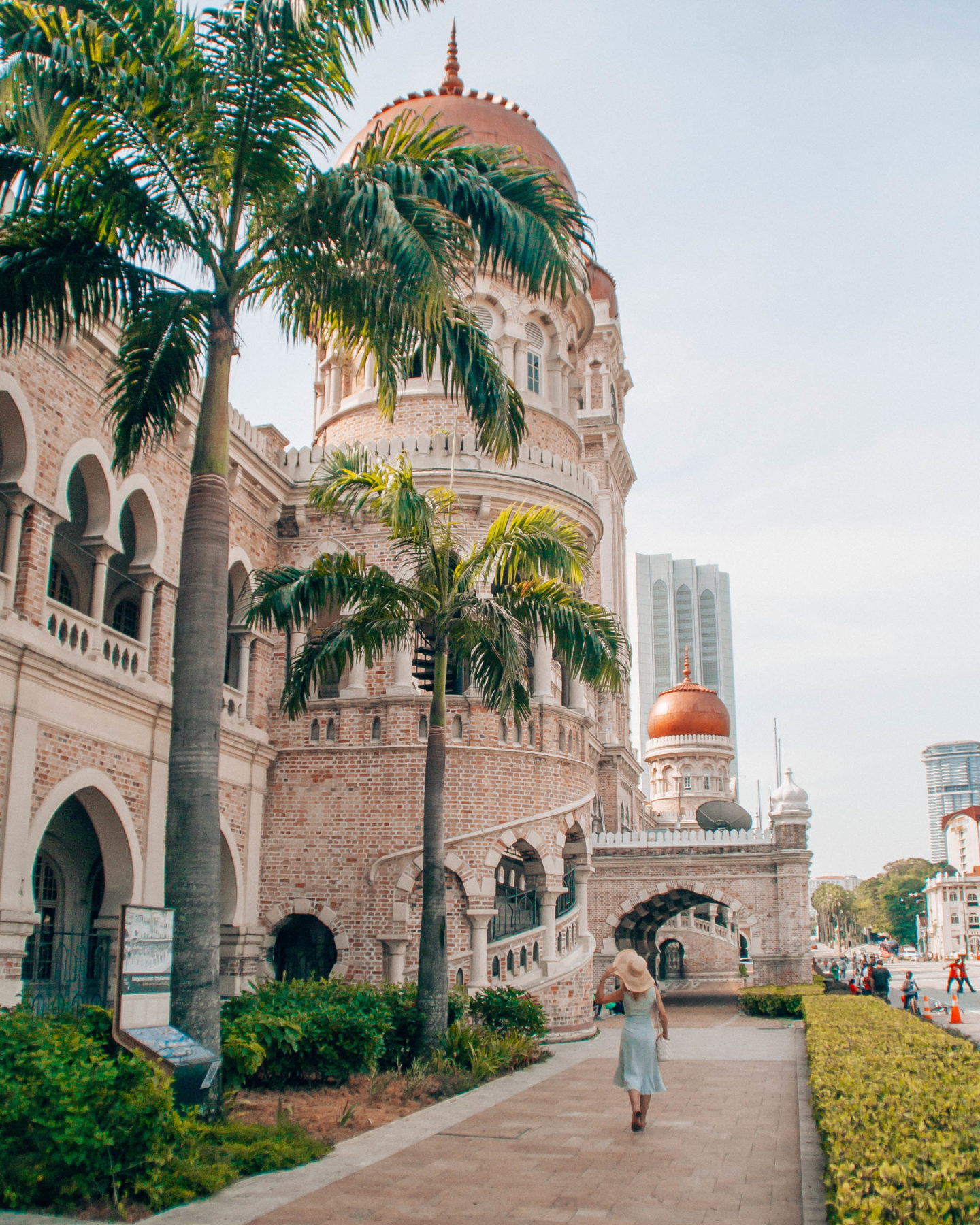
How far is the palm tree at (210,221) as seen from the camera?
370 inches

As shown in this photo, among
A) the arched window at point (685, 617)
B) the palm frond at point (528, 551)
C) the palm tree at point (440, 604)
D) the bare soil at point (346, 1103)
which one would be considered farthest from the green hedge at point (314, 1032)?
the arched window at point (685, 617)

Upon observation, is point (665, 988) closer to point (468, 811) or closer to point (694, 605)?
point (468, 811)

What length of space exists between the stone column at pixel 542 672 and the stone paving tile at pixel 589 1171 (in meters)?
8.72

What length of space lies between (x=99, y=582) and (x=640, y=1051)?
9232mm

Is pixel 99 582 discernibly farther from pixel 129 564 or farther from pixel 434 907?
pixel 434 907

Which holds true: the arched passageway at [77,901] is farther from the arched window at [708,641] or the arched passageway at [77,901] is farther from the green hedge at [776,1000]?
the arched window at [708,641]

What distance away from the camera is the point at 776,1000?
24.7 m

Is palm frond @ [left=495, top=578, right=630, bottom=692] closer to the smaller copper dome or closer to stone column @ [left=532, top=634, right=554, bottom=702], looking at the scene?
stone column @ [left=532, top=634, right=554, bottom=702]

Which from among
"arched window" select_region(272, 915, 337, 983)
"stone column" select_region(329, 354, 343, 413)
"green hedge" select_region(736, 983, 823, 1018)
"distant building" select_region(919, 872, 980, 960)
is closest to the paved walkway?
"arched window" select_region(272, 915, 337, 983)

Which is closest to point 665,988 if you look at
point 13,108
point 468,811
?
point 468,811

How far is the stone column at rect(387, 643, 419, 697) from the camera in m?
19.4

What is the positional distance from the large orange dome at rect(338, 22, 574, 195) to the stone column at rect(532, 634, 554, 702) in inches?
403

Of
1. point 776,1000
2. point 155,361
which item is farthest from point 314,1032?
point 776,1000

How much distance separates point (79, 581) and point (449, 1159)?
37.8 feet
